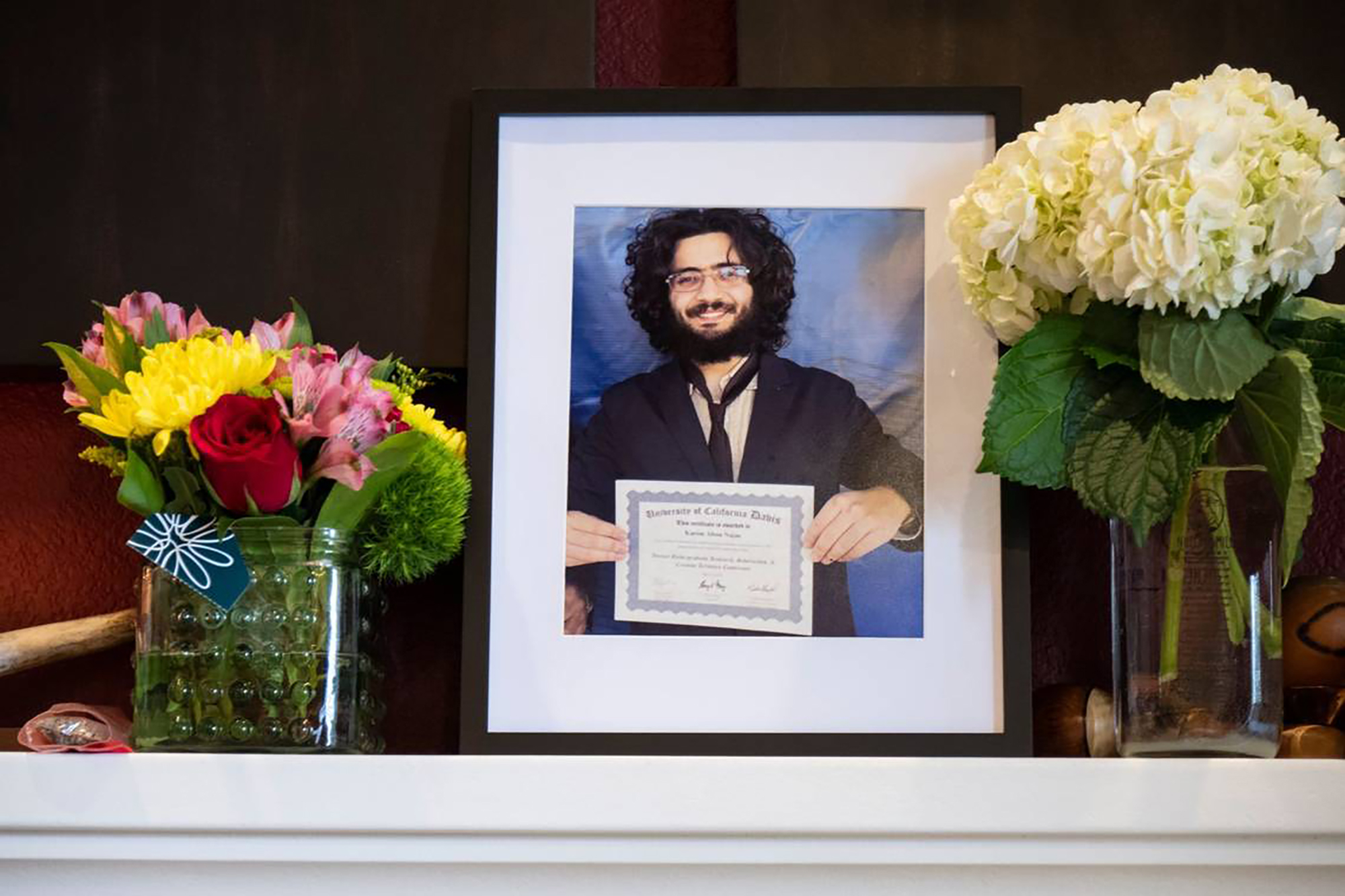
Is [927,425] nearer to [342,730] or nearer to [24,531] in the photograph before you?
[342,730]

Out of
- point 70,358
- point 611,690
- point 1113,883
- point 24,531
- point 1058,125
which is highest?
point 1058,125

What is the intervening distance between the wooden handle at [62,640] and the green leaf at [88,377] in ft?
0.57

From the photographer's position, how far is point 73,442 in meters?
1.20

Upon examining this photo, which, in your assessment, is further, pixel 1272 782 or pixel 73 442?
pixel 73 442

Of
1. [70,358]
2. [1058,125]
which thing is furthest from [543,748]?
[1058,125]

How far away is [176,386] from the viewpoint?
3.09 feet

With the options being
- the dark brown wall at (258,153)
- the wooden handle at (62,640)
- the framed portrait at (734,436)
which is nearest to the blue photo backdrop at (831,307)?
the framed portrait at (734,436)

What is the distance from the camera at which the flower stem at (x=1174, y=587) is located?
994 millimetres

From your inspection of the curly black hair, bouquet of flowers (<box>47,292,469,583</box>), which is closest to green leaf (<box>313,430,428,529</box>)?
bouquet of flowers (<box>47,292,469,583</box>)

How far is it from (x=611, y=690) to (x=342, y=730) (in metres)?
0.19

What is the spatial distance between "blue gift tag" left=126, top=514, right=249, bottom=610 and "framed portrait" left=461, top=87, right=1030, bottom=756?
6.7 inches

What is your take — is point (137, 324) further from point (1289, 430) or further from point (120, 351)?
point (1289, 430)

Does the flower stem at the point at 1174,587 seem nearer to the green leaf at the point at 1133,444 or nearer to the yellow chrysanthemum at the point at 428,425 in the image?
the green leaf at the point at 1133,444

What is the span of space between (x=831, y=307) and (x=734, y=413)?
0.35 feet
